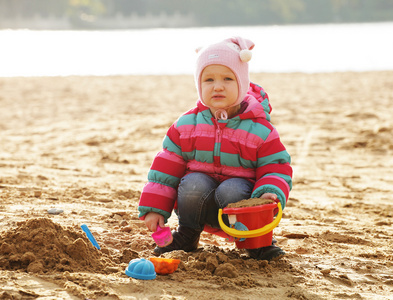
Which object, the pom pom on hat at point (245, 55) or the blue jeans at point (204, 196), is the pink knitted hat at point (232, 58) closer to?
the pom pom on hat at point (245, 55)

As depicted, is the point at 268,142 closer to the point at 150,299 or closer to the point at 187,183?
the point at 187,183

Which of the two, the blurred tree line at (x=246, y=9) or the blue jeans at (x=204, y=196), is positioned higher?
the blurred tree line at (x=246, y=9)

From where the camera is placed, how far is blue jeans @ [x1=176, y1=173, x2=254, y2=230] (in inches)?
107

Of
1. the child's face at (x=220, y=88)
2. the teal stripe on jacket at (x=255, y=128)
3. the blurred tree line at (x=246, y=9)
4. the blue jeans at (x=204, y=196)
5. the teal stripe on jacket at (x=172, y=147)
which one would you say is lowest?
the blue jeans at (x=204, y=196)

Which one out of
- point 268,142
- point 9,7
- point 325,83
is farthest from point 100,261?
point 9,7

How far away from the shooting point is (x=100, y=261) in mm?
2500

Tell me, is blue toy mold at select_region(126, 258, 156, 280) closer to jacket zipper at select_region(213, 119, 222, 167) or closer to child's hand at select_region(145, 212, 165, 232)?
child's hand at select_region(145, 212, 165, 232)

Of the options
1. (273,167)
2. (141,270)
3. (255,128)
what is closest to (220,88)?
(255,128)

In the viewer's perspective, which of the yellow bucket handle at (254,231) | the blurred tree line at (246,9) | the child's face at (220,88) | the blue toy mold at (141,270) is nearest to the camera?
the blue toy mold at (141,270)

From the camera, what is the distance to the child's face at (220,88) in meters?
2.82

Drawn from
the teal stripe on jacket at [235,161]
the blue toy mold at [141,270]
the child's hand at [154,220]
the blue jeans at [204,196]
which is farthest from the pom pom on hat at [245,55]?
the blue toy mold at [141,270]

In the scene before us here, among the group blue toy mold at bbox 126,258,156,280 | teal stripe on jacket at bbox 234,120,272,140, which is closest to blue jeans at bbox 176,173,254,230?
teal stripe on jacket at bbox 234,120,272,140

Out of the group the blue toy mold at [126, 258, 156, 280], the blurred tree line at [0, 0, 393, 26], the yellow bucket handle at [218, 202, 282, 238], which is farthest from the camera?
the blurred tree line at [0, 0, 393, 26]

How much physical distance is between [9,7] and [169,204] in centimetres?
6112
